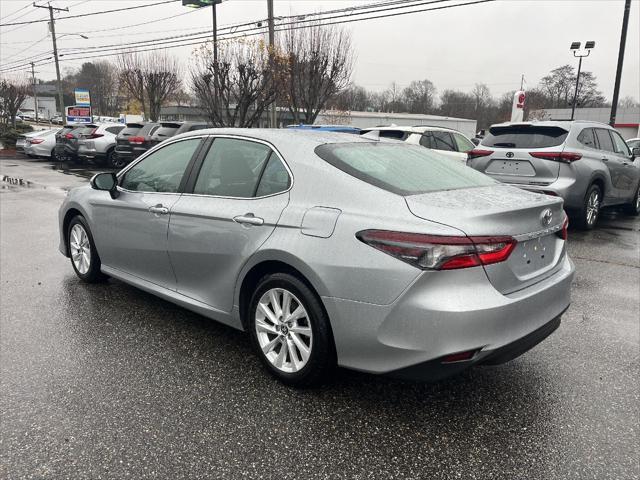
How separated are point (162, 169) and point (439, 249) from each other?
101 inches

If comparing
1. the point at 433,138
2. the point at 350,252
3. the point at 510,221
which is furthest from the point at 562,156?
the point at 350,252

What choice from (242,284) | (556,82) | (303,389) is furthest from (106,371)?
(556,82)

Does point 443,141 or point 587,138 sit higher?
point 587,138

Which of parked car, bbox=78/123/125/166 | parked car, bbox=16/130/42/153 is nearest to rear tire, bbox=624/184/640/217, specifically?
parked car, bbox=78/123/125/166

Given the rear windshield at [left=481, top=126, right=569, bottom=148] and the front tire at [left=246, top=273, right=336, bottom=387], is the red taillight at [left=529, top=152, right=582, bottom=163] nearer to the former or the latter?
the rear windshield at [left=481, top=126, right=569, bottom=148]

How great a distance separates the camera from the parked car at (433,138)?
10.8 metres

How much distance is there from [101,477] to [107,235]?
2583mm

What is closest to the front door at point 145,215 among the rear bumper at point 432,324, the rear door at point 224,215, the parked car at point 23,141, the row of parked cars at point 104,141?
the rear door at point 224,215

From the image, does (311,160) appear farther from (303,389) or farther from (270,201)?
(303,389)

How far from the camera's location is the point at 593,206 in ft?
26.8

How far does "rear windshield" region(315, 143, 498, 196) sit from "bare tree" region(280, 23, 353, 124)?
19.7 m

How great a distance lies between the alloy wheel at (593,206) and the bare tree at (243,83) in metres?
13.4

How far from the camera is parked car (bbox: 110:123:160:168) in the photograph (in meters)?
16.3

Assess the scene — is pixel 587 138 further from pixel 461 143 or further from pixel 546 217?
Answer: pixel 546 217
